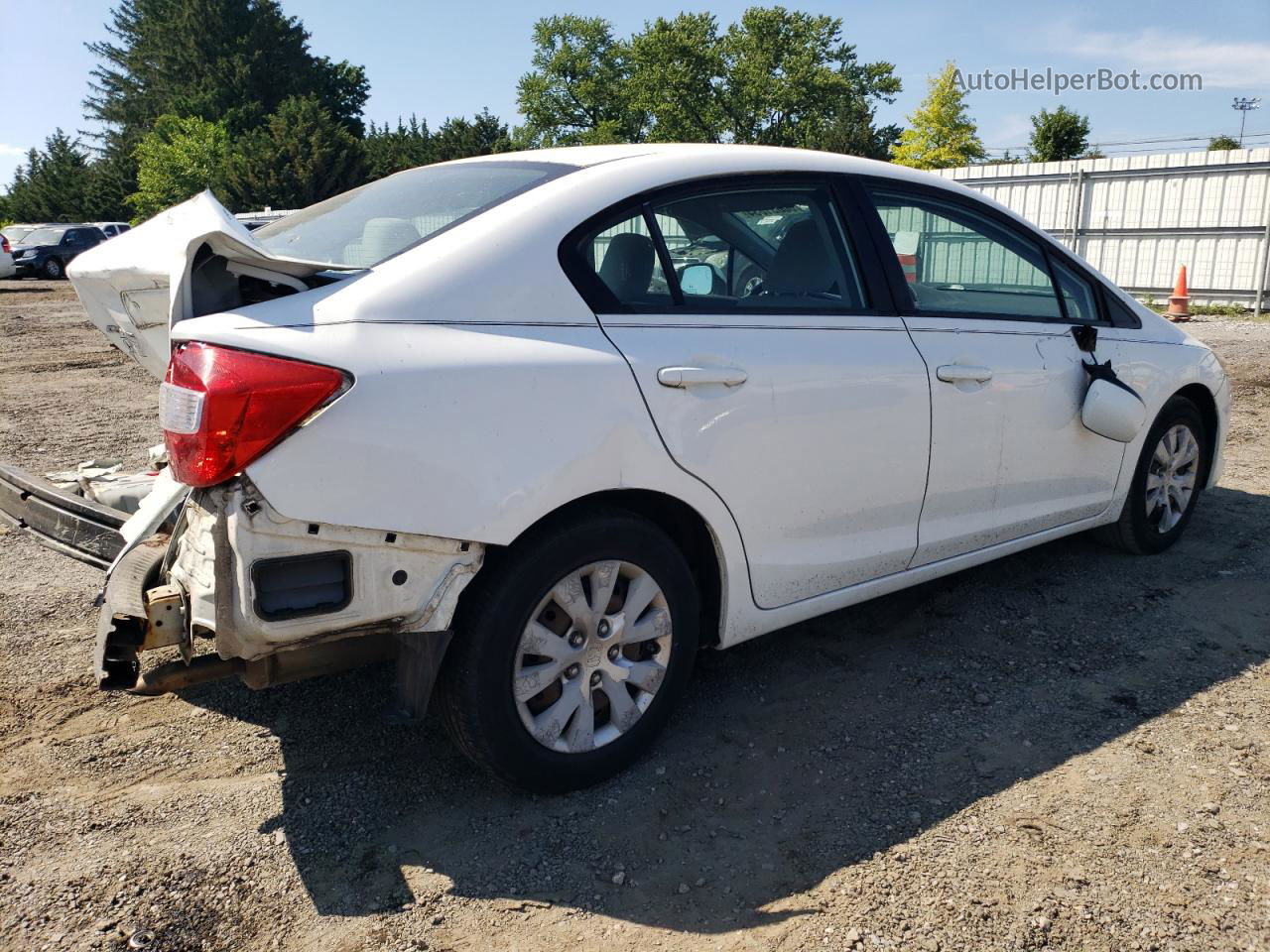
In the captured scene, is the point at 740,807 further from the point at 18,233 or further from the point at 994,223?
the point at 18,233

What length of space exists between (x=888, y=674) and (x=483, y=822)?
155 cm

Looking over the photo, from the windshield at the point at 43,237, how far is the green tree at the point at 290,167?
16.7 meters

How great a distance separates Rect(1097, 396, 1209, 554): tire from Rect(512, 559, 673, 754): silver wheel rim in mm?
2706

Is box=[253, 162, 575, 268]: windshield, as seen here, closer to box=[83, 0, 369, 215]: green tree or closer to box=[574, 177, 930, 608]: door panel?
box=[574, 177, 930, 608]: door panel

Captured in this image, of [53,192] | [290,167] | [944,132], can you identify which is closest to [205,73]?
[53,192]

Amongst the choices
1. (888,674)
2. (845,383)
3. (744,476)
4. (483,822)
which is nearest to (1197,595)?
(888,674)

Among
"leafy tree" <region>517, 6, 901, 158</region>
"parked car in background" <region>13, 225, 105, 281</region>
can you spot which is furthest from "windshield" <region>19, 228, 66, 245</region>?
"leafy tree" <region>517, 6, 901, 158</region>

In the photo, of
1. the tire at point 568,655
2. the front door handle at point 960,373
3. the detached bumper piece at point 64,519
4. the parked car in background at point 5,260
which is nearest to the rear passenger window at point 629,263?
the tire at point 568,655

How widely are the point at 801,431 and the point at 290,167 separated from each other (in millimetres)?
48972

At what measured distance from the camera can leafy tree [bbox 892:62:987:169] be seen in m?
50.2

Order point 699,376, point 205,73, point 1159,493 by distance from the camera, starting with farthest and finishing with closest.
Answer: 1. point 205,73
2. point 1159,493
3. point 699,376

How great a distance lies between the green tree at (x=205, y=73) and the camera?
60.5 metres

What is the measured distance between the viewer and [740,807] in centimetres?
274

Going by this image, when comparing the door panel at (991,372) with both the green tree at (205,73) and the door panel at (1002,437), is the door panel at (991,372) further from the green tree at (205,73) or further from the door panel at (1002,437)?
the green tree at (205,73)
